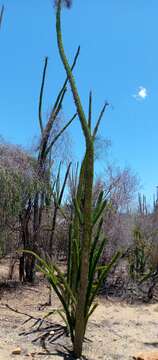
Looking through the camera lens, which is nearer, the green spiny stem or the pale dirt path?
the green spiny stem

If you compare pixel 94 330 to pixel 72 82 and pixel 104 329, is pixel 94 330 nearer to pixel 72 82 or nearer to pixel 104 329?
pixel 104 329

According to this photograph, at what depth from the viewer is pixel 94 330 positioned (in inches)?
264

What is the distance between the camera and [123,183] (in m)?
14.1

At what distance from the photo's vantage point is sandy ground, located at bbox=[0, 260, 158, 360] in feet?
17.9

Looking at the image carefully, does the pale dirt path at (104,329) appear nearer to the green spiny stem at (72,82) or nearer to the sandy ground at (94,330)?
the sandy ground at (94,330)

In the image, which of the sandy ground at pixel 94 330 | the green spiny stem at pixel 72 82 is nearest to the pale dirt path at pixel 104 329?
the sandy ground at pixel 94 330

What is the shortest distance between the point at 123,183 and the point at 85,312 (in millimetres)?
8848

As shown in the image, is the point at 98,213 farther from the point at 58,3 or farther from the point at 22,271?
the point at 22,271

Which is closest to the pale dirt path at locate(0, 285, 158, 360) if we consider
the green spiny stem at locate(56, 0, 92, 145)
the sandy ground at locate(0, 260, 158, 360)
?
the sandy ground at locate(0, 260, 158, 360)

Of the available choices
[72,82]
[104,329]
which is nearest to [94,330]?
[104,329]

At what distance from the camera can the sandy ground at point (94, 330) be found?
17.9 feet

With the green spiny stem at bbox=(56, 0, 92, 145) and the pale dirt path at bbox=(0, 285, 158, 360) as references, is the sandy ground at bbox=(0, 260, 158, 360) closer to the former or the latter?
the pale dirt path at bbox=(0, 285, 158, 360)

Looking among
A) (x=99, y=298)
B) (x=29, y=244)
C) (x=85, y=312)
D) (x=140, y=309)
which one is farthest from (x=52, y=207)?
(x=85, y=312)

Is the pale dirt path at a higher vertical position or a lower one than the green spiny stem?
lower
